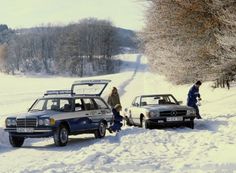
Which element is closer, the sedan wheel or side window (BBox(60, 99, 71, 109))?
side window (BBox(60, 99, 71, 109))

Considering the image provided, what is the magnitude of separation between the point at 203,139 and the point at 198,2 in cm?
982

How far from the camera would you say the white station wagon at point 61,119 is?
14.6 m

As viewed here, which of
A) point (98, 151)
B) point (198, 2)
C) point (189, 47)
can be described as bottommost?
point (98, 151)

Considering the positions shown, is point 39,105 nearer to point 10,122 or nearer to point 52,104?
point 52,104

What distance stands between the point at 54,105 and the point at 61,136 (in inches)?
51.7

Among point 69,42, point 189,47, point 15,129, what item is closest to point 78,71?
point 69,42

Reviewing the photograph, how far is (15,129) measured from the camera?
1489 cm

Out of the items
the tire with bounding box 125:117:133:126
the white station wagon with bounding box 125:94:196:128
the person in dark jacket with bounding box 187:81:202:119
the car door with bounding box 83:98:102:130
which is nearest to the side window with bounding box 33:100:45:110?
the car door with bounding box 83:98:102:130

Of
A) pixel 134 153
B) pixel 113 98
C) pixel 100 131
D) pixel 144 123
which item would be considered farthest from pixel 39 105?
pixel 113 98

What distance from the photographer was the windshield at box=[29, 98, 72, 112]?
51.4 feet

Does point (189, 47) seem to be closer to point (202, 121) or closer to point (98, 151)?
point (202, 121)

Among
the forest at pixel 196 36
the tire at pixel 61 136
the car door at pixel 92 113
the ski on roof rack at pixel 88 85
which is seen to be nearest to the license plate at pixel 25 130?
the tire at pixel 61 136

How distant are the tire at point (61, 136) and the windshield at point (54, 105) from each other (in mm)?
760

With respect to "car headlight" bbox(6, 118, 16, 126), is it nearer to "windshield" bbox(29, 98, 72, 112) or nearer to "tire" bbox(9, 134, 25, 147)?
"tire" bbox(9, 134, 25, 147)
